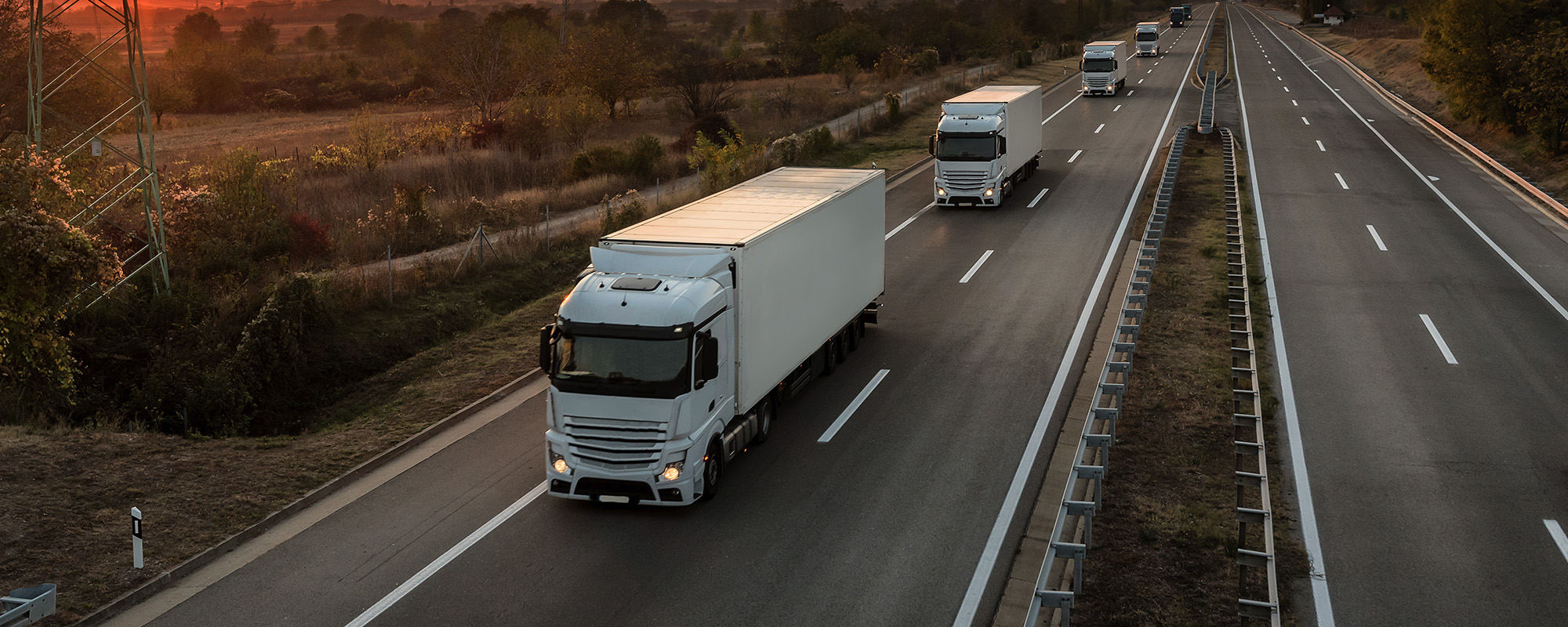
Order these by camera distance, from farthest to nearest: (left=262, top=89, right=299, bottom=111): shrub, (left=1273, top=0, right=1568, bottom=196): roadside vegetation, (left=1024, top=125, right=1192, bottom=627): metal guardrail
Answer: (left=262, top=89, right=299, bottom=111): shrub → (left=1273, top=0, right=1568, bottom=196): roadside vegetation → (left=1024, top=125, right=1192, bottom=627): metal guardrail

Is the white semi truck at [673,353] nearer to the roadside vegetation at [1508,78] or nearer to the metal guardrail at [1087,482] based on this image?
the metal guardrail at [1087,482]

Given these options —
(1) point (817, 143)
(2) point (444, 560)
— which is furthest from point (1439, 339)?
(1) point (817, 143)

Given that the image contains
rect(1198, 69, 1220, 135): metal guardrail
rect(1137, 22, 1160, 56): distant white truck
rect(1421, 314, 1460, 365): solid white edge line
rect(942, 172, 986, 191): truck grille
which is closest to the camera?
rect(1421, 314, 1460, 365): solid white edge line

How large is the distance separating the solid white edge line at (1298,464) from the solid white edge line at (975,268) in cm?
628

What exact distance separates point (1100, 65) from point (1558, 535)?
1934 inches

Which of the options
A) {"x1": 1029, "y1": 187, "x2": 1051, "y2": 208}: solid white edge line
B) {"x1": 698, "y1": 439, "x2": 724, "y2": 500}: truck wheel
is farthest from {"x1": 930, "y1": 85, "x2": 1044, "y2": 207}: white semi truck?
{"x1": 698, "y1": 439, "x2": 724, "y2": 500}: truck wheel

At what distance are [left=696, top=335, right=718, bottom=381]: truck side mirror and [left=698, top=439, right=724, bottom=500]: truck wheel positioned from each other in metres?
0.96

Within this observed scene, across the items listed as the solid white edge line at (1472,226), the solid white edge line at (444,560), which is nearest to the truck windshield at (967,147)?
the solid white edge line at (1472,226)

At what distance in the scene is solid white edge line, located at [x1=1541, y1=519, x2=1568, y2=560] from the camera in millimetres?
11516

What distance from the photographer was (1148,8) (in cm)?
17888

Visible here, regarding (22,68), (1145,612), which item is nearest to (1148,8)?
(22,68)

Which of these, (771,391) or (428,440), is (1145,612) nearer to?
(771,391)

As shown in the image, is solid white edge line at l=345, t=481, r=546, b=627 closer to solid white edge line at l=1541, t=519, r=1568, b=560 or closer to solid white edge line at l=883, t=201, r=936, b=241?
solid white edge line at l=1541, t=519, r=1568, b=560

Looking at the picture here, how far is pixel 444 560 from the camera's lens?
38.2 ft
